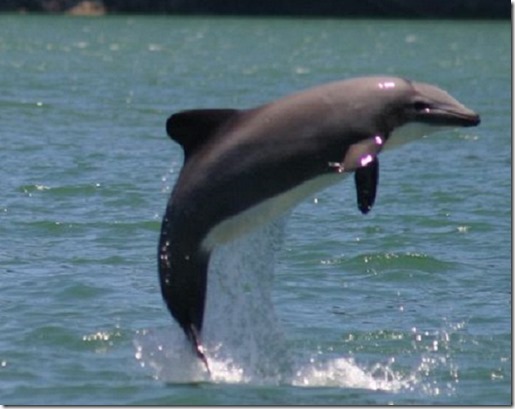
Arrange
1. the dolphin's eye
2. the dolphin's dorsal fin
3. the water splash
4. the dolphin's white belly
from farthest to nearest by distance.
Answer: the water splash < the dolphin's eye < the dolphin's white belly < the dolphin's dorsal fin

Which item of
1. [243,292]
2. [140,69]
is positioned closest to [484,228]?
[243,292]

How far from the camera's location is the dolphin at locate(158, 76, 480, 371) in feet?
38.3

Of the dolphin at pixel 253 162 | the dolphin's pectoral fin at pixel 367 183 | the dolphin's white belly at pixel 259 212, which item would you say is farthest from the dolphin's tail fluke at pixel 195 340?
the dolphin's pectoral fin at pixel 367 183

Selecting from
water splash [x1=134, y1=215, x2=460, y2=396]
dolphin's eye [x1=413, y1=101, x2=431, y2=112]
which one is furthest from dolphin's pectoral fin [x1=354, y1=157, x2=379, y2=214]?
water splash [x1=134, y1=215, x2=460, y2=396]

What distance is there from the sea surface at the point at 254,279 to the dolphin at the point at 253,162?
3.00 ft

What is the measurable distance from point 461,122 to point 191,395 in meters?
2.39

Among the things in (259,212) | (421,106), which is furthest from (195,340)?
(421,106)

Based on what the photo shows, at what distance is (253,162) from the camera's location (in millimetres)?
11680

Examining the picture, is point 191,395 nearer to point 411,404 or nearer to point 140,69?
point 411,404

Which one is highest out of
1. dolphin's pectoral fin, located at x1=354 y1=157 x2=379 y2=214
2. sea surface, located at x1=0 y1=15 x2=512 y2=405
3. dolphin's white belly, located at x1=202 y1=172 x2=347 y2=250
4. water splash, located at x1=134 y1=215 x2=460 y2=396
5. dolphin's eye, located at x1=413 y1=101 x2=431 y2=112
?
dolphin's eye, located at x1=413 y1=101 x2=431 y2=112

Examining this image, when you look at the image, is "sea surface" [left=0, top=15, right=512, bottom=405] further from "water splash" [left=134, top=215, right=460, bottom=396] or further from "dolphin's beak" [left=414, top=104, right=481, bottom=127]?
"dolphin's beak" [left=414, top=104, right=481, bottom=127]

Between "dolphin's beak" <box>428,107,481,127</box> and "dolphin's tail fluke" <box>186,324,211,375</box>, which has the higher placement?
"dolphin's beak" <box>428,107,481,127</box>

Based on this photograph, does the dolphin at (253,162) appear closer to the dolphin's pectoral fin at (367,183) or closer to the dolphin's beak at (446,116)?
the dolphin's pectoral fin at (367,183)

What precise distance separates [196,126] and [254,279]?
5.98 feet
